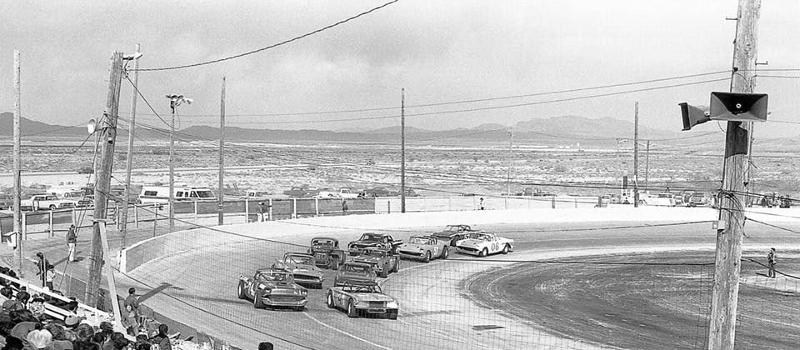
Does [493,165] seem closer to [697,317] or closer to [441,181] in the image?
[441,181]

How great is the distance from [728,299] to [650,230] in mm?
48903

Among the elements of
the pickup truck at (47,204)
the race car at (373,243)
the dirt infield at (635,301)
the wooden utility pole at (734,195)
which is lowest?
the dirt infield at (635,301)

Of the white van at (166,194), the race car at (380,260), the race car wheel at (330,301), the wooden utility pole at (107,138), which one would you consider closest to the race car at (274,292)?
the race car wheel at (330,301)

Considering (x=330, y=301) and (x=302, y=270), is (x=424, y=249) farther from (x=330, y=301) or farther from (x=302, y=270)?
(x=330, y=301)

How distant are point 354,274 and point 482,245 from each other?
13.4m

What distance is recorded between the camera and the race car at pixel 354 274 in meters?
27.8

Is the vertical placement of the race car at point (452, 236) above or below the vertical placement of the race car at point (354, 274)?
above

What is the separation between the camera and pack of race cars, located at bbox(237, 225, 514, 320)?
84.7ft

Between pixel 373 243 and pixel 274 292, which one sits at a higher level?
pixel 373 243

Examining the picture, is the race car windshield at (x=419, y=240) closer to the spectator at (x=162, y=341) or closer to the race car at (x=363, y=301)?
the race car at (x=363, y=301)

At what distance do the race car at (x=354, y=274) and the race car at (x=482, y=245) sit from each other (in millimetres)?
10719

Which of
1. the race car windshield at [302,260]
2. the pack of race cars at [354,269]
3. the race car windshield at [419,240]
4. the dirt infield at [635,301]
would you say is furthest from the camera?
the race car windshield at [419,240]

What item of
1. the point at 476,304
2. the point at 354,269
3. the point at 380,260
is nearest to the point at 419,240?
the point at 380,260

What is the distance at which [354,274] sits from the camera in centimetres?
2927
